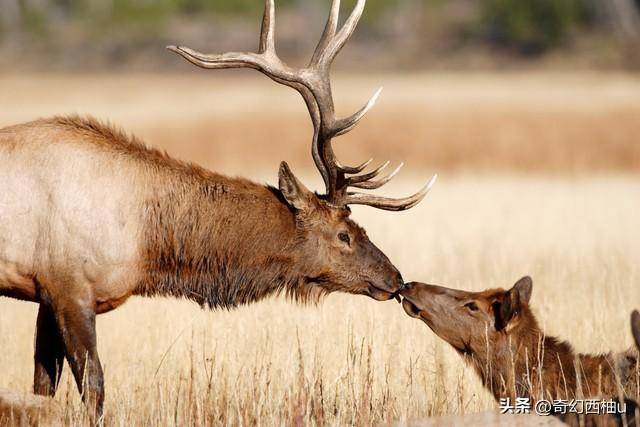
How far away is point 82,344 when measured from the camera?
732 cm

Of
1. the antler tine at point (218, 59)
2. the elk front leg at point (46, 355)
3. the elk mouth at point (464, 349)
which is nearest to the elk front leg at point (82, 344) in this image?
the elk front leg at point (46, 355)

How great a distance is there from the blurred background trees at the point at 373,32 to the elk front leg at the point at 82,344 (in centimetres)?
4168

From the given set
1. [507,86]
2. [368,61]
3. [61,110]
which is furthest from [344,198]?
[368,61]

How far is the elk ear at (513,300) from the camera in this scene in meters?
7.31

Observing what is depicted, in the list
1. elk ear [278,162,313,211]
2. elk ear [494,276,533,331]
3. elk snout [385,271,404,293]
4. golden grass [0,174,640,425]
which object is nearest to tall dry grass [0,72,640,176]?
golden grass [0,174,640,425]

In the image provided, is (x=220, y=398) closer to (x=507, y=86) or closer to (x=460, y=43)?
(x=507, y=86)

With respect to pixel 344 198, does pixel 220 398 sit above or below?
below

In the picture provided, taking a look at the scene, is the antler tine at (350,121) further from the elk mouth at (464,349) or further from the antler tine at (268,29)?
the elk mouth at (464,349)

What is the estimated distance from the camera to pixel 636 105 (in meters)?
27.3

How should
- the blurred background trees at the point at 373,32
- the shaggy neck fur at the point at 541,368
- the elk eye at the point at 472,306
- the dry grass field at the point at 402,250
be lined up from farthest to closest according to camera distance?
the blurred background trees at the point at 373,32
the elk eye at the point at 472,306
the dry grass field at the point at 402,250
the shaggy neck fur at the point at 541,368

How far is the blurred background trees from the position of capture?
52.3 m

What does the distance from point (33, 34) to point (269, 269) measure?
54977 millimetres

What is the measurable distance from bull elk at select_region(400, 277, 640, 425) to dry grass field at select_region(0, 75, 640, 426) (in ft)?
0.86

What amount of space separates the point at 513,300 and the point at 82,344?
8.79ft
